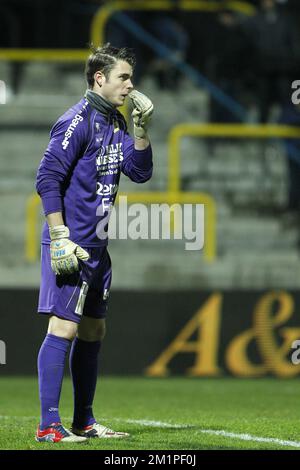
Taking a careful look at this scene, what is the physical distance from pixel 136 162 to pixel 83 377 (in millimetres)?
1172

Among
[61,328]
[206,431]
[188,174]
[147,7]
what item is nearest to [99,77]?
[61,328]

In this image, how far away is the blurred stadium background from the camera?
1236 centimetres

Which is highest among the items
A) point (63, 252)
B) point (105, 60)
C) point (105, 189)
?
point (105, 60)

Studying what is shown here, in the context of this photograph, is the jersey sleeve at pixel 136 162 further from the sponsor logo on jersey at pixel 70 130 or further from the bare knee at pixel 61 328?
the bare knee at pixel 61 328

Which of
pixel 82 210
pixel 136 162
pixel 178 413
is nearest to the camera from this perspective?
pixel 82 210

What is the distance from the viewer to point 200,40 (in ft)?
50.2

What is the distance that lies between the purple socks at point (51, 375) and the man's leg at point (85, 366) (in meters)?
0.30

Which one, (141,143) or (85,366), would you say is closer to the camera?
(141,143)

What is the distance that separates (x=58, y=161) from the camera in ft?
20.2

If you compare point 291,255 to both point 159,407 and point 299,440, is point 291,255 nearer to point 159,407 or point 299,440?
point 159,407

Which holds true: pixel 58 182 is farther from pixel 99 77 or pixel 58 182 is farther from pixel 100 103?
pixel 99 77

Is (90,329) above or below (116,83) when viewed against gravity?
below

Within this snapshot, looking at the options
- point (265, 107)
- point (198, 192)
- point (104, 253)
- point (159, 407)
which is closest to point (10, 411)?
point (159, 407)

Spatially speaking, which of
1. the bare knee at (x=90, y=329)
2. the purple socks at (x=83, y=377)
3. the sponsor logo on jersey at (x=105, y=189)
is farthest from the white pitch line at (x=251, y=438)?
the sponsor logo on jersey at (x=105, y=189)
